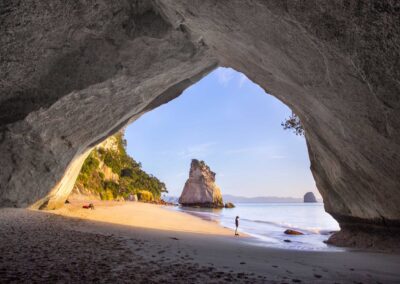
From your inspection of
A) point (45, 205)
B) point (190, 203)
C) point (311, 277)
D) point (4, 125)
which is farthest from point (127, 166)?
point (311, 277)

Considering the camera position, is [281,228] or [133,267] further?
[281,228]

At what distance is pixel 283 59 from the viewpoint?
783 centimetres

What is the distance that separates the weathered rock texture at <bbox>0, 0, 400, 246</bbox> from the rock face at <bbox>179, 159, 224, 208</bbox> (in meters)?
→ 70.9

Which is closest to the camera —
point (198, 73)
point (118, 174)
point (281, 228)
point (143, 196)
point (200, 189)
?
point (198, 73)

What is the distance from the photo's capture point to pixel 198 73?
54.9ft

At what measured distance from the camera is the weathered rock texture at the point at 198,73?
5551 mm

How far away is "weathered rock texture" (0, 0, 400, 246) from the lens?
5551 millimetres

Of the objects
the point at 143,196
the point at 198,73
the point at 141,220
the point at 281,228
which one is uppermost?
the point at 198,73

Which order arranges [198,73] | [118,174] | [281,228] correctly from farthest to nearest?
[118,174]
[281,228]
[198,73]

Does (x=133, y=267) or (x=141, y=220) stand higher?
(x=133, y=267)

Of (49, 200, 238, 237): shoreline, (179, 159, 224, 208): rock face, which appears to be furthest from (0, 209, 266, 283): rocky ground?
(179, 159, 224, 208): rock face

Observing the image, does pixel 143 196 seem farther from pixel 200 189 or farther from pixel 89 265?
pixel 89 265

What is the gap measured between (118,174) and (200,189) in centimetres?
3858

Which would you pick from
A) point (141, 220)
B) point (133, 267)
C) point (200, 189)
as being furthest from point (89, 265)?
point (200, 189)
